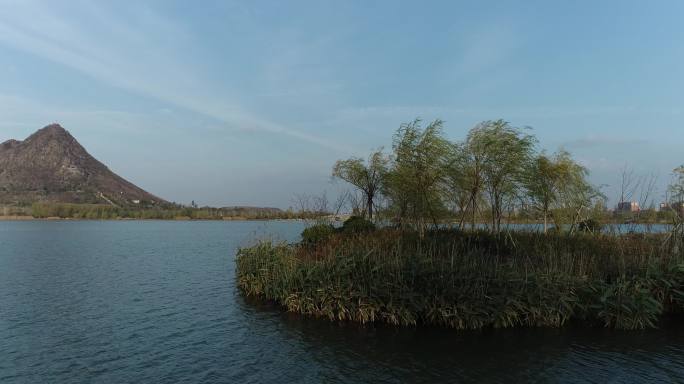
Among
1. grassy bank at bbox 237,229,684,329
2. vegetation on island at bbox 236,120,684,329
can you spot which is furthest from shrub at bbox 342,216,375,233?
grassy bank at bbox 237,229,684,329

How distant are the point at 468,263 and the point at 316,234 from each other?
38.7 ft

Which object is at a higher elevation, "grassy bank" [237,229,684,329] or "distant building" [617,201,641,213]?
"distant building" [617,201,641,213]

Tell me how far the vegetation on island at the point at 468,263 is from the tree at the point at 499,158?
0.06 meters

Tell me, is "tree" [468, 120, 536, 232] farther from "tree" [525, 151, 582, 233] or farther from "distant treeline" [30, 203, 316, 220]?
"distant treeline" [30, 203, 316, 220]

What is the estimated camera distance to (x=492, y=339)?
15.4 m

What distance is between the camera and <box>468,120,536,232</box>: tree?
26000 millimetres

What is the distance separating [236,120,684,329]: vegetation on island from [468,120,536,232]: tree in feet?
0.20

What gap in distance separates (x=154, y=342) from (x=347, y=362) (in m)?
6.76

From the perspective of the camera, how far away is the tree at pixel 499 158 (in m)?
26.0

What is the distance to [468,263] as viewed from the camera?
59.7 feet

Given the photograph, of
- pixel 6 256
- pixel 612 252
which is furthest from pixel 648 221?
pixel 6 256

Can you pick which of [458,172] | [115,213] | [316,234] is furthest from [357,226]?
[115,213]

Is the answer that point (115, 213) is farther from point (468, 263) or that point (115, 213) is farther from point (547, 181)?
point (468, 263)

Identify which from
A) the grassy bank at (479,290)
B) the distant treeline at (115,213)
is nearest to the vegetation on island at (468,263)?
the grassy bank at (479,290)
